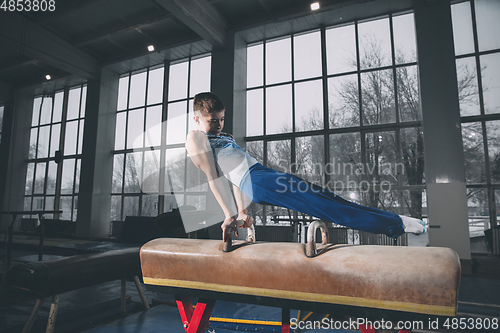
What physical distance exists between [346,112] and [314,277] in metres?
5.82

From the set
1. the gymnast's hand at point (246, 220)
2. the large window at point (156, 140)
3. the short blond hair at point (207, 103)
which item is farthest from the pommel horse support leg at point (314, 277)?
the large window at point (156, 140)

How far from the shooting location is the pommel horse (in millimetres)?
1113

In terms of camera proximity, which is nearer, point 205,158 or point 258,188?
point 258,188

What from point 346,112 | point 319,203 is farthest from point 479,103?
point 319,203

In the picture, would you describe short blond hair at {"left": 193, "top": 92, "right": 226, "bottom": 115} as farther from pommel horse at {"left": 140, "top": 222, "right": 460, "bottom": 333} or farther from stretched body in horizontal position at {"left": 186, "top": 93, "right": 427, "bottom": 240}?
pommel horse at {"left": 140, "top": 222, "right": 460, "bottom": 333}

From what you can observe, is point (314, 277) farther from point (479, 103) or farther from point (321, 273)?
point (479, 103)

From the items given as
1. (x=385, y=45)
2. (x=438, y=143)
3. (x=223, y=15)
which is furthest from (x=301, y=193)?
(x=223, y=15)

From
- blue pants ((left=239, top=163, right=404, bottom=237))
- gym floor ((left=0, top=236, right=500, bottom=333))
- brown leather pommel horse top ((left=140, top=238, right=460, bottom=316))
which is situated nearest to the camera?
brown leather pommel horse top ((left=140, top=238, right=460, bottom=316))

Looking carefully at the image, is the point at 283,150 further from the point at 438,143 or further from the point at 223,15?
the point at 223,15

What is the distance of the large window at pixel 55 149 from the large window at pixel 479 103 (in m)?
10.5

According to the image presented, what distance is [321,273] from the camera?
128 centimetres

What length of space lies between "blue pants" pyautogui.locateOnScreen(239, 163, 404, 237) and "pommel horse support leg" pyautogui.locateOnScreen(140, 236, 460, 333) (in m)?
0.16

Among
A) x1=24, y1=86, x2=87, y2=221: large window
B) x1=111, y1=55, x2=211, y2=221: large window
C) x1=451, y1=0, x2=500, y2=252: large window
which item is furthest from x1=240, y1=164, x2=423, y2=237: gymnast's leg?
x1=24, y1=86, x2=87, y2=221: large window

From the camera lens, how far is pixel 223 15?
7047 mm
